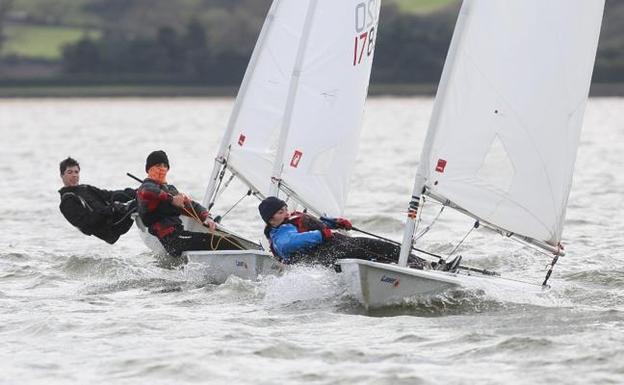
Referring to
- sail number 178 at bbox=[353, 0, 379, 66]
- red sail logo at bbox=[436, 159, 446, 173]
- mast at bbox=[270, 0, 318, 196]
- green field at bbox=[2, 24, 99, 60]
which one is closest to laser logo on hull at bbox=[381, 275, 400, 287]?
red sail logo at bbox=[436, 159, 446, 173]

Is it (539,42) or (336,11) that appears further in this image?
(336,11)

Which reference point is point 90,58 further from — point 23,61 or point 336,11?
point 336,11

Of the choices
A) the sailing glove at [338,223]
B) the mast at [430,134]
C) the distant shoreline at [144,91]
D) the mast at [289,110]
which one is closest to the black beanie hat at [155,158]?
the mast at [289,110]

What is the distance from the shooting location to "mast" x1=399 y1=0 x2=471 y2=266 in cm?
998

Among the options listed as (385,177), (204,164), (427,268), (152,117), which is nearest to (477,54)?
(427,268)

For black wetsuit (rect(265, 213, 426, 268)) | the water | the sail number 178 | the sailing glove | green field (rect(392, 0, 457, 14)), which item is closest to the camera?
the water

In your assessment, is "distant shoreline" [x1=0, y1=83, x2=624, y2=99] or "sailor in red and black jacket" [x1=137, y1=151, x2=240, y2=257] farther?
"distant shoreline" [x1=0, y1=83, x2=624, y2=99]

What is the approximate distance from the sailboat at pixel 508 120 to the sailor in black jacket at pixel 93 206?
339cm

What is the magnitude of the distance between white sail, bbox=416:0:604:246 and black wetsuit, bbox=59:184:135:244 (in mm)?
3613

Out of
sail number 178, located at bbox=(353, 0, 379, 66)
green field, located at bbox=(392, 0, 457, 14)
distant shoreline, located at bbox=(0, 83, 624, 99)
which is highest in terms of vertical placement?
green field, located at bbox=(392, 0, 457, 14)

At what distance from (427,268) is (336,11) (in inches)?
113

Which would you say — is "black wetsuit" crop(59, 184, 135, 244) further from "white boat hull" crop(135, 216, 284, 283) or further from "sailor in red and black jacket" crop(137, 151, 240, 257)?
"white boat hull" crop(135, 216, 284, 283)

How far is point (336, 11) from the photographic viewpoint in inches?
488

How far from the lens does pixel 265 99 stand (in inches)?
530
